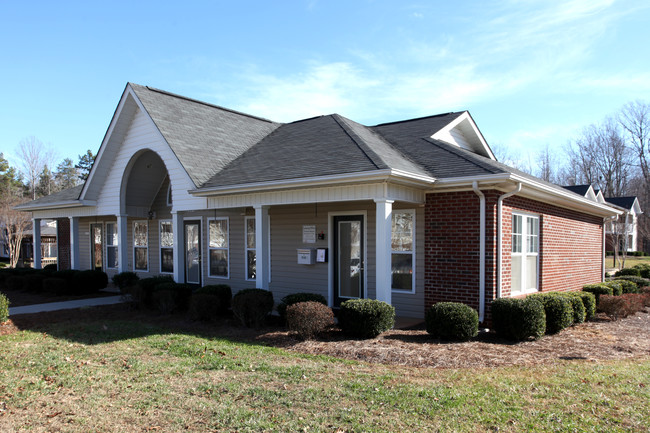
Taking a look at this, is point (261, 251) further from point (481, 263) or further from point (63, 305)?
point (63, 305)

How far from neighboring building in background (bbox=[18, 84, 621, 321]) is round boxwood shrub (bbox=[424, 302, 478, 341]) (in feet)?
3.62

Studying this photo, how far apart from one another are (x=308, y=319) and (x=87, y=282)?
10.3 meters

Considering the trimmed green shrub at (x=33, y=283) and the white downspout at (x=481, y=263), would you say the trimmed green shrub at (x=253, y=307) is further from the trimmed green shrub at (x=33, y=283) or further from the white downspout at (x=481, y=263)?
the trimmed green shrub at (x=33, y=283)

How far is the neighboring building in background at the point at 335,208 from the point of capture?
9.40m

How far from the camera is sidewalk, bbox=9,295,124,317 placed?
40.2ft

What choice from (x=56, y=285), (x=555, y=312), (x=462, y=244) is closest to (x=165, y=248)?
(x=56, y=285)

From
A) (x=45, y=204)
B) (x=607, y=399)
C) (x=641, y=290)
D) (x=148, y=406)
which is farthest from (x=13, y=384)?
(x=641, y=290)

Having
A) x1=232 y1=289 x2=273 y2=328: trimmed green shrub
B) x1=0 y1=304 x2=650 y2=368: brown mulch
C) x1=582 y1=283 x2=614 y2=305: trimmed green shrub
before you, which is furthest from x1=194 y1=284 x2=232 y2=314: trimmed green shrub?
x1=582 y1=283 x2=614 y2=305: trimmed green shrub

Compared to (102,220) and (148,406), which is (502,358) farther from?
(102,220)

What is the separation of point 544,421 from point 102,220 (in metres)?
18.1

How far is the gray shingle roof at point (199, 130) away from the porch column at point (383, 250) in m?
5.22

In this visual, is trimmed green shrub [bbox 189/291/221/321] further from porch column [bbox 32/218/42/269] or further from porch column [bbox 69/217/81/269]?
porch column [bbox 32/218/42/269]

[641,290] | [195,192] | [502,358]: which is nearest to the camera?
[502,358]

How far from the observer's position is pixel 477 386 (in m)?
5.71
